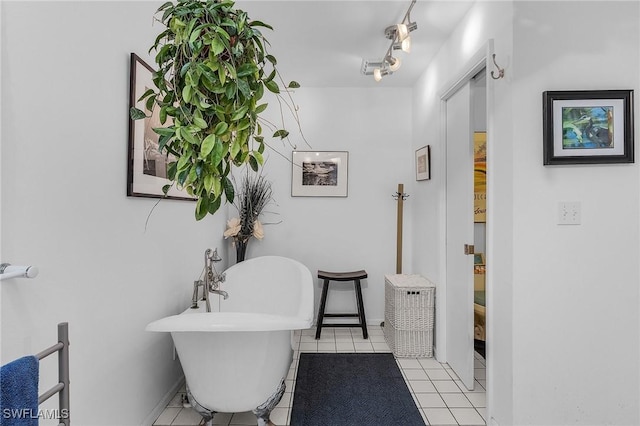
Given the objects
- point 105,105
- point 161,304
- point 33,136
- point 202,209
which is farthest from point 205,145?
point 161,304

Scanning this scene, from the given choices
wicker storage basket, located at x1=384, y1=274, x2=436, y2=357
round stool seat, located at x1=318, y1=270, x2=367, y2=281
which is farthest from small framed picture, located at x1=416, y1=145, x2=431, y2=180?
round stool seat, located at x1=318, y1=270, x2=367, y2=281

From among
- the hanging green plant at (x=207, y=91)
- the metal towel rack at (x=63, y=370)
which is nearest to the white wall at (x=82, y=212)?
the metal towel rack at (x=63, y=370)

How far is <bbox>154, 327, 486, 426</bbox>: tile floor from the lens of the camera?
211 centimetres

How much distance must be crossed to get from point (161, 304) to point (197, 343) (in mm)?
555

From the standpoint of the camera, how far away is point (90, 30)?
1.52 meters

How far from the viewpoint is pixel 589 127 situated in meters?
1.76

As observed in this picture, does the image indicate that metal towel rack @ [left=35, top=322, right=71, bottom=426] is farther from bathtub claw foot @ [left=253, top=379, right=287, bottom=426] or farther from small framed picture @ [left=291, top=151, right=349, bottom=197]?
small framed picture @ [left=291, top=151, right=349, bottom=197]

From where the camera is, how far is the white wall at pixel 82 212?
117 cm

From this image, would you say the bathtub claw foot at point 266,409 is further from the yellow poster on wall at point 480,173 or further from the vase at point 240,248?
the yellow poster on wall at point 480,173

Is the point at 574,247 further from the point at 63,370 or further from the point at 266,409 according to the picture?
the point at 63,370

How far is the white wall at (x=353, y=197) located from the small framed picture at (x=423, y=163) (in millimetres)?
336

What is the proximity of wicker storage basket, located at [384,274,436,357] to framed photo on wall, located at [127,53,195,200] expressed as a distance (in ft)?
6.80

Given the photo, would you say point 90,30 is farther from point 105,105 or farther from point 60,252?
point 60,252

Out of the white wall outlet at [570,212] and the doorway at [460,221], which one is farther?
the doorway at [460,221]
